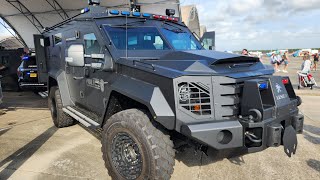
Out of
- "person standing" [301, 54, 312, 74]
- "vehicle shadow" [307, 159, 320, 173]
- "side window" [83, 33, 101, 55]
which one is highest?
"side window" [83, 33, 101, 55]

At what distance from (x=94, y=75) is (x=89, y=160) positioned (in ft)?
4.27

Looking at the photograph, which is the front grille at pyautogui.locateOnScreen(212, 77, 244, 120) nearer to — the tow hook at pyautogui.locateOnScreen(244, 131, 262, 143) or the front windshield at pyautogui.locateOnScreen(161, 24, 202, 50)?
the tow hook at pyautogui.locateOnScreen(244, 131, 262, 143)

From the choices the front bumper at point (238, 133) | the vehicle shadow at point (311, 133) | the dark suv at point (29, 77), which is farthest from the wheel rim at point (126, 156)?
the dark suv at point (29, 77)

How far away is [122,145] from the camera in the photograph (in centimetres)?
326

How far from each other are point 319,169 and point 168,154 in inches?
94.7

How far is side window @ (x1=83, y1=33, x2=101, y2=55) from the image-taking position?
13.5 ft

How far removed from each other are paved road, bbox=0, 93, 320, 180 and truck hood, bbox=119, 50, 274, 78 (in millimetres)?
931

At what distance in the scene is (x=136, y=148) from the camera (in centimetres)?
309

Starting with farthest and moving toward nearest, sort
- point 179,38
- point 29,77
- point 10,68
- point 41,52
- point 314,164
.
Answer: point 10,68
point 29,77
point 41,52
point 179,38
point 314,164

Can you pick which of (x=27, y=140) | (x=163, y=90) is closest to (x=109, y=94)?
(x=163, y=90)

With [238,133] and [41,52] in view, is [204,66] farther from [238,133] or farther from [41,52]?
[41,52]

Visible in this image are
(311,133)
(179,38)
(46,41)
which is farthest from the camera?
(46,41)

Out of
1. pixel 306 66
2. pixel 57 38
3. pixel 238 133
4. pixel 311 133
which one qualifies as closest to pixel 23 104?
pixel 57 38

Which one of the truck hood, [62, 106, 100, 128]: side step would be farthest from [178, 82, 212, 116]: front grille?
[62, 106, 100, 128]: side step
